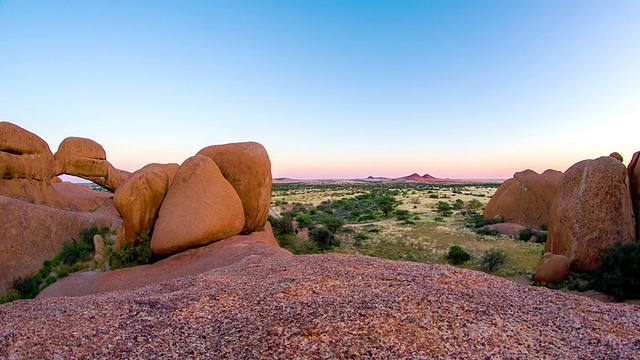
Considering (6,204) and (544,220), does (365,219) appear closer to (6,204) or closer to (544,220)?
(544,220)

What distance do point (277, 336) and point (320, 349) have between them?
0.62m

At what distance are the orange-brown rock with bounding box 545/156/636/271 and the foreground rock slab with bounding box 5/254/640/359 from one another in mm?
8172

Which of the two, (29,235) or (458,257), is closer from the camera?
(29,235)

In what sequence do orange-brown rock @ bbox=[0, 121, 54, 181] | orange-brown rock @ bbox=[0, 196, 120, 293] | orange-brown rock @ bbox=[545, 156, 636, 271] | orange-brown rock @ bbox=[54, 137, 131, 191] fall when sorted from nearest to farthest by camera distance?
orange-brown rock @ bbox=[545, 156, 636, 271], orange-brown rock @ bbox=[0, 196, 120, 293], orange-brown rock @ bbox=[0, 121, 54, 181], orange-brown rock @ bbox=[54, 137, 131, 191]

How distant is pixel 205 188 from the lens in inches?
512

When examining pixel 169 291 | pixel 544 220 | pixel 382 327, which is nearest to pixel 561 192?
pixel 544 220

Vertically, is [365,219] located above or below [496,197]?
below

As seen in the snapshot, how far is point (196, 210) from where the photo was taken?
12.4m

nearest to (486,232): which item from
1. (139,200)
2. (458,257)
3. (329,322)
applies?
(458,257)

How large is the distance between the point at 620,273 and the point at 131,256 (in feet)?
54.6

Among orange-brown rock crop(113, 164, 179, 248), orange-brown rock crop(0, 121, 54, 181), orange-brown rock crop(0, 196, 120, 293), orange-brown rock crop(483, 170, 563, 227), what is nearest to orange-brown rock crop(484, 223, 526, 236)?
orange-brown rock crop(483, 170, 563, 227)

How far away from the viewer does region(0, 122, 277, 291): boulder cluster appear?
484 inches

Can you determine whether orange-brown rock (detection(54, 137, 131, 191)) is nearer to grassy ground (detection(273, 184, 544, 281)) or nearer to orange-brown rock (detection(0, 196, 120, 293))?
orange-brown rock (detection(0, 196, 120, 293))

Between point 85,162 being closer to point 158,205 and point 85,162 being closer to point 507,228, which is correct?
point 158,205
